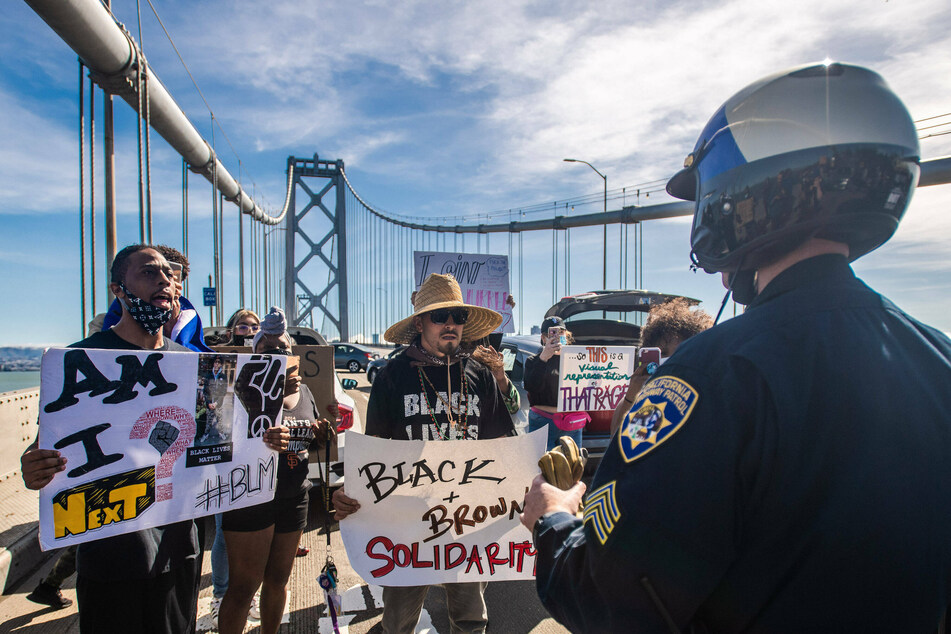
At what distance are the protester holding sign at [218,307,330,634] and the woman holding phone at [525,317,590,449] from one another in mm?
2223

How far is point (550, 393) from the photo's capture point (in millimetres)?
4547

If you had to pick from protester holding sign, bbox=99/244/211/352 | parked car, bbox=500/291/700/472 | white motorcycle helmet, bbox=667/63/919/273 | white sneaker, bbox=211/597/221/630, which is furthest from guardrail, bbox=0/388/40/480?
white motorcycle helmet, bbox=667/63/919/273

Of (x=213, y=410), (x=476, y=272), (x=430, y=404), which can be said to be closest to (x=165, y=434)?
(x=213, y=410)

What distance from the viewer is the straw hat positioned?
2531 millimetres

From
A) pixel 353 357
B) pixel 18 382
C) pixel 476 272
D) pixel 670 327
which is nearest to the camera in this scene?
pixel 670 327

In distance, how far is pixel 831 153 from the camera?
932 millimetres

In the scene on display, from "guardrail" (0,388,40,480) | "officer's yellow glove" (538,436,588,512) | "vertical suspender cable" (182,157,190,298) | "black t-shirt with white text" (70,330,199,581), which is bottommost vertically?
"guardrail" (0,388,40,480)

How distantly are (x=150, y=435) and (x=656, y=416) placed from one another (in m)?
1.80

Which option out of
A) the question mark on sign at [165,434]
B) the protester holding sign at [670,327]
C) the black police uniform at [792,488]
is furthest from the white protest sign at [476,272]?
the black police uniform at [792,488]

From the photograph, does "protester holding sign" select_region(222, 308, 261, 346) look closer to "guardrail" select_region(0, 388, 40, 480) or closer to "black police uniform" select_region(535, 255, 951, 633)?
"guardrail" select_region(0, 388, 40, 480)

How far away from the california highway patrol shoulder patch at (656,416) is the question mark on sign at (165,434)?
1715mm

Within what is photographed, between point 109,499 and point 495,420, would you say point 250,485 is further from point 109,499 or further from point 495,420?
point 495,420

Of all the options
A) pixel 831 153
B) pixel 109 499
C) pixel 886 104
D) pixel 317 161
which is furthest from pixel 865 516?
pixel 317 161

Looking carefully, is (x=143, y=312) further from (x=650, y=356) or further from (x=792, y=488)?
(x=650, y=356)
